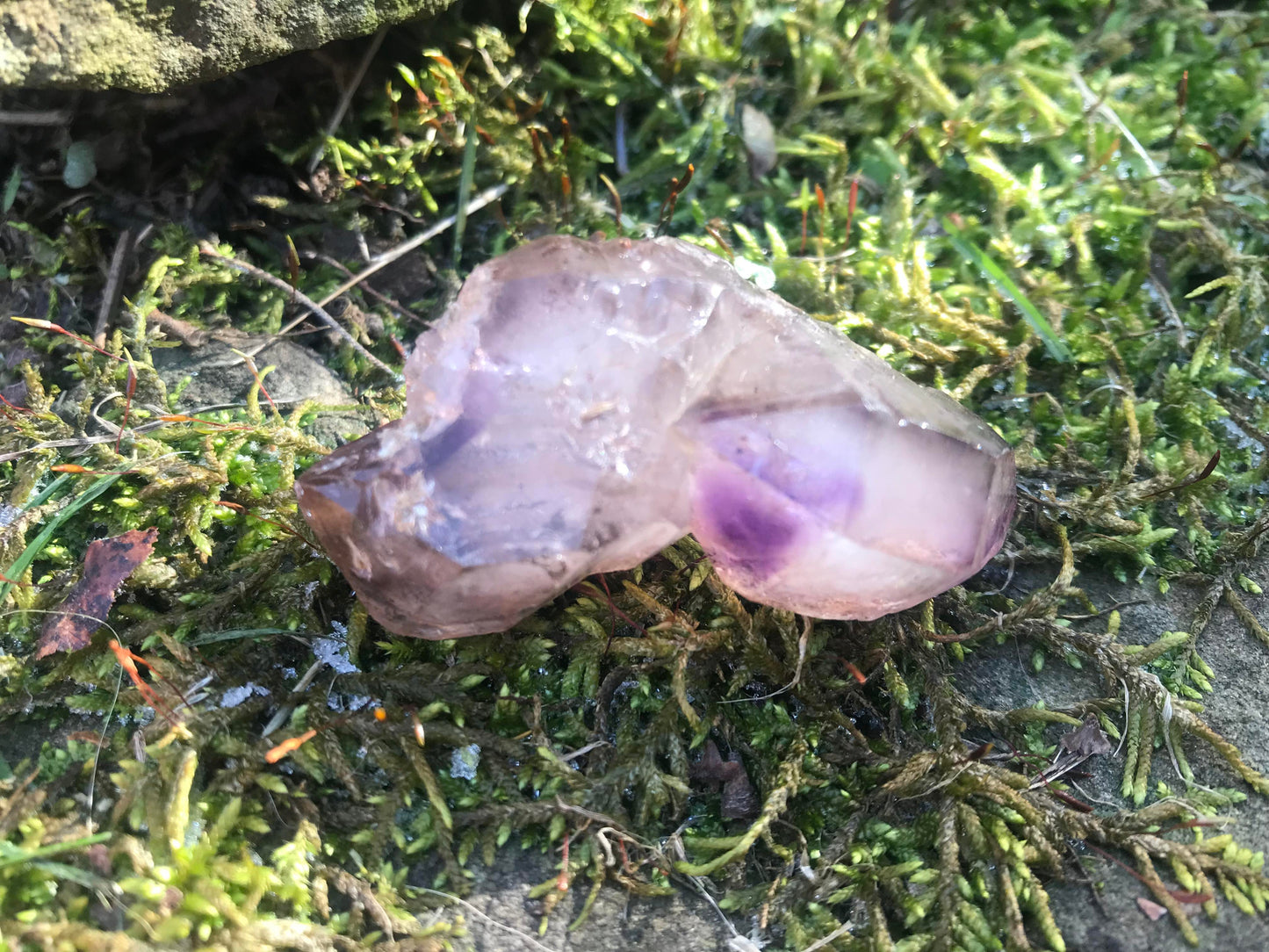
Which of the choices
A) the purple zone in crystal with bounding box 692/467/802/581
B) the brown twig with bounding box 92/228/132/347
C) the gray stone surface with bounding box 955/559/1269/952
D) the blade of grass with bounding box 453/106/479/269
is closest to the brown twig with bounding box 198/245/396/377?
the brown twig with bounding box 92/228/132/347

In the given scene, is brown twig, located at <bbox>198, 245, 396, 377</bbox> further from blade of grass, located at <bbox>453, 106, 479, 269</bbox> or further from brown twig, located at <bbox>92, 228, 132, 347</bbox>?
blade of grass, located at <bbox>453, 106, 479, 269</bbox>

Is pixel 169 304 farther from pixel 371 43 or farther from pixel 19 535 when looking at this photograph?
pixel 371 43

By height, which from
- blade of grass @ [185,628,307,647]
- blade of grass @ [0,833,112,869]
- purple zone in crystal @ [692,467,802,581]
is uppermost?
purple zone in crystal @ [692,467,802,581]

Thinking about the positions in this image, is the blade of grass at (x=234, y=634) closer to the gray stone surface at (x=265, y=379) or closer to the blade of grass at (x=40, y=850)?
the blade of grass at (x=40, y=850)

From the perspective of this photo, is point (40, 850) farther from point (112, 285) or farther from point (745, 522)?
point (112, 285)

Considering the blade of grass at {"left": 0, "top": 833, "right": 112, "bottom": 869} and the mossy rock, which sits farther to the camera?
the mossy rock

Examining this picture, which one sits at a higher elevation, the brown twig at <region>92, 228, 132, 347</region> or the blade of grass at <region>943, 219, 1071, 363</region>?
the blade of grass at <region>943, 219, 1071, 363</region>
